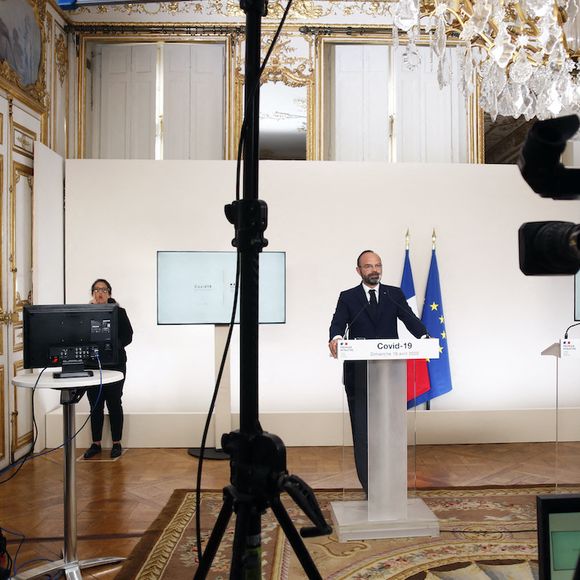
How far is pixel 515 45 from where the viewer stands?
3492 mm

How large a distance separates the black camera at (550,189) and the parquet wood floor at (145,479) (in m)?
2.90

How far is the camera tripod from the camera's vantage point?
3.38ft

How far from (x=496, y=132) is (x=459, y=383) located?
3506 millimetres

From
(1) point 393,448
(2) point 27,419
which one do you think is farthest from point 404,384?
(2) point 27,419

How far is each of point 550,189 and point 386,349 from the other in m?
2.73

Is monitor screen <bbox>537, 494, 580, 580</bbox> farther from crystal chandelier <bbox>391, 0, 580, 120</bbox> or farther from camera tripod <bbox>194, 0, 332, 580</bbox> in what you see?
crystal chandelier <bbox>391, 0, 580, 120</bbox>

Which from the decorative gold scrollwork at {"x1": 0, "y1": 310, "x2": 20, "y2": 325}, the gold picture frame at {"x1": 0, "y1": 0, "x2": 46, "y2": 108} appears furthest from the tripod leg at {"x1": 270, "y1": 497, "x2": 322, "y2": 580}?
the gold picture frame at {"x1": 0, "y1": 0, "x2": 46, "y2": 108}

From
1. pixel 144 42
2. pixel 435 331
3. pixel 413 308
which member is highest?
pixel 144 42

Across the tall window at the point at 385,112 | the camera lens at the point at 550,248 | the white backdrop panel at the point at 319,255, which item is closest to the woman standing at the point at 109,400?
the white backdrop panel at the point at 319,255

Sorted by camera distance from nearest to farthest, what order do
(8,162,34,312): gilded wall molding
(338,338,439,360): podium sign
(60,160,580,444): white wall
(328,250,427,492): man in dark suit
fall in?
(338,338,439,360): podium sign, (328,250,427,492): man in dark suit, (8,162,34,312): gilded wall molding, (60,160,580,444): white wall

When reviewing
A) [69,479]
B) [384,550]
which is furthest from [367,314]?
[69,479]

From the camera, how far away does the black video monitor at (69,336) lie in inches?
116

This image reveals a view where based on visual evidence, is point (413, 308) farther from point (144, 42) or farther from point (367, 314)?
point (144, 42)

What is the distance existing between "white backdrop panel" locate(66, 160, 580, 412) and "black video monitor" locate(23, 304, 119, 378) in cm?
290
